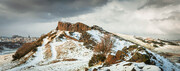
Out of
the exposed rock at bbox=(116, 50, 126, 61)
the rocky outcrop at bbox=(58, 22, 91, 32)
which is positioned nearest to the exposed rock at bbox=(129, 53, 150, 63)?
the exposed rock at bbox=(116, 50, 126, 61)

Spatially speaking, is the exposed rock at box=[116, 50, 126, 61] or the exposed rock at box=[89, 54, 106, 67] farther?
the exposed rock at box=[89, 54, 106, 67]

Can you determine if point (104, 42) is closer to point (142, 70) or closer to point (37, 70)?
point (142, 70)

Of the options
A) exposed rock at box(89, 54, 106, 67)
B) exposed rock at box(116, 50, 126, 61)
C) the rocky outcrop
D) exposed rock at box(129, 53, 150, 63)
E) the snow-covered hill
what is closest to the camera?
exposed rock at box(129, 53, 150, 63)

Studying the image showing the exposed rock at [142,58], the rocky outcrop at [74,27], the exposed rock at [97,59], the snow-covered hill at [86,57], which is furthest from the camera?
the rocky outcrop at [74,27]

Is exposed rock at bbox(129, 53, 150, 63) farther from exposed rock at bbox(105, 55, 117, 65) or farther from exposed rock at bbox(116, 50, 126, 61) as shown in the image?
exposed rock at bbox(105, 55, 117, 65)

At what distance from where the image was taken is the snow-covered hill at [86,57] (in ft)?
49.4

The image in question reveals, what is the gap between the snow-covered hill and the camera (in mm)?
15050

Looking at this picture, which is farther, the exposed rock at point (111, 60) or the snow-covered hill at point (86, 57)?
the exposed rock at point (111, 60)

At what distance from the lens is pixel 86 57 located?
34281 mm

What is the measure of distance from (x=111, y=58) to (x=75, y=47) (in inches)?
1113

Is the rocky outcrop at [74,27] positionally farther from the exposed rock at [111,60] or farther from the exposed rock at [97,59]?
the exposed rock at [111,60]

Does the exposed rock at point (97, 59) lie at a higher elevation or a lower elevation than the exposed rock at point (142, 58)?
lower

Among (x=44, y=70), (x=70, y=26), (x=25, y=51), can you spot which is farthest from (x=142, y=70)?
(x=70, y=26)

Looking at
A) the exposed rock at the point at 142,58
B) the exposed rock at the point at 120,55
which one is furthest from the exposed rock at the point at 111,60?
the exposed rock at the point at 142,58
